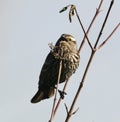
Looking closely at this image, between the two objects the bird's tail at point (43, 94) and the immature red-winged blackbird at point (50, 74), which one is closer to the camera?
the immature red-winged blackbird at point (50, 74)

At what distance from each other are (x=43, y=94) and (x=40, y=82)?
163 millimetres

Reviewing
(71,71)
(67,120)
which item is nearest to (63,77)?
(71,71)

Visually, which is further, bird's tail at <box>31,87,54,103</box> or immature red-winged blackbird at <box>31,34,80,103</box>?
bird's tail at <box>31,87,54,103</box>

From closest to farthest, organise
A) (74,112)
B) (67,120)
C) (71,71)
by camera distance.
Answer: (67,120)
(74,112)
(71,71)

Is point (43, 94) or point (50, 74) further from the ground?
point (50, 74)

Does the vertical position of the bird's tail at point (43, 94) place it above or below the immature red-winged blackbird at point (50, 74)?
below

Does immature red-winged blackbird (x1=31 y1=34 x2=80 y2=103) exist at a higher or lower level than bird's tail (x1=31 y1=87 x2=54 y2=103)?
higher

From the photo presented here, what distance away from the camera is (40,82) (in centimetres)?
716

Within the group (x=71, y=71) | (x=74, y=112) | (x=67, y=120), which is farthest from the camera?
(x=71, y=71)

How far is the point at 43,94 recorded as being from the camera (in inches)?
282

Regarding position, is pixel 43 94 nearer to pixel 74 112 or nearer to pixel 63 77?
pixel 63 77

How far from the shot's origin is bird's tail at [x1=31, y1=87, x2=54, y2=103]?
701cm

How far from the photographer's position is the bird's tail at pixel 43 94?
701 centimetres

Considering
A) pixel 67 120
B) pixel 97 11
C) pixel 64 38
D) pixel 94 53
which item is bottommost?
pixel 67 120
